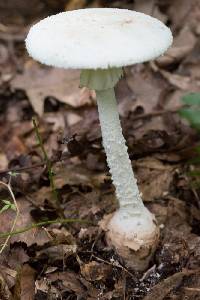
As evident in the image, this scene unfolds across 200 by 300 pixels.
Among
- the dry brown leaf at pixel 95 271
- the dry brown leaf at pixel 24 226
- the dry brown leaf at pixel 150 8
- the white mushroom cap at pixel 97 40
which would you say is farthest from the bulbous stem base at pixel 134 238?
the dry brown leaf at pixel 150 8

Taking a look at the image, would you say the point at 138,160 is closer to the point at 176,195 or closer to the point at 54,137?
the point at 176,195

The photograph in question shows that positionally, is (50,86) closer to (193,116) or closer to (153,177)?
(153,177)

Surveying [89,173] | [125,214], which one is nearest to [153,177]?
[89,173]

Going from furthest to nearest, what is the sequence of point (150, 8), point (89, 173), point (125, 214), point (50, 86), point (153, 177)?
point (150, 8) < point (50, 86) < point (89, 173) < point (153, 177) < point (125, 214)

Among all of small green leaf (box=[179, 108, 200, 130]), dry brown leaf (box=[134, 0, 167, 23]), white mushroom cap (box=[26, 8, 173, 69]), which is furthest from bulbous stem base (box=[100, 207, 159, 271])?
dry brown leaf (box=[134, 0, 167, 23])

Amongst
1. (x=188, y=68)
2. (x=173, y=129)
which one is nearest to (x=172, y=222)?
A: (x=173, y=129)
